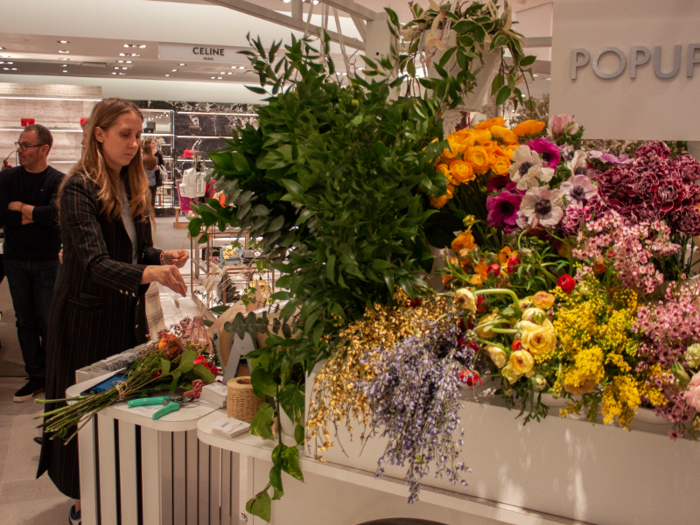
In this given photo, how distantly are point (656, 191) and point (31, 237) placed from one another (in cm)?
398

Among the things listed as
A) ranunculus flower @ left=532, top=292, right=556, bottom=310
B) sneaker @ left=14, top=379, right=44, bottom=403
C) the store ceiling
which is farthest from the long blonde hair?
the store ceiling

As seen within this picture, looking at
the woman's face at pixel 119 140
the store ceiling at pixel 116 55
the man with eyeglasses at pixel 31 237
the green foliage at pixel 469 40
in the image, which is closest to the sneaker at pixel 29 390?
the man with eyeglasses at pixel 31 237

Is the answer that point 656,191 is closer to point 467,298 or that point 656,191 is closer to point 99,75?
point 467,298

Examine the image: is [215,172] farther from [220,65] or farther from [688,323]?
[220,65]

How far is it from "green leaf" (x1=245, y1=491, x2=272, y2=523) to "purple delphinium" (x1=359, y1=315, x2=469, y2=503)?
448 mm

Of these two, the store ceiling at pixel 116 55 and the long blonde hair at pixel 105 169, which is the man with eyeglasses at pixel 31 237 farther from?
the store ceiling at pixel 116 55

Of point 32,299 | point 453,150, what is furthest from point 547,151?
point 32,299

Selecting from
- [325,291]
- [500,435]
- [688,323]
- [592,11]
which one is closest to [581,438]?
[500,435]

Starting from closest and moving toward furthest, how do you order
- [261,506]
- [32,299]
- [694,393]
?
[694,393], [261,506], [32,299]

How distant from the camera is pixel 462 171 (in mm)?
1100

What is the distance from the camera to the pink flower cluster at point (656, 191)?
3.05ft

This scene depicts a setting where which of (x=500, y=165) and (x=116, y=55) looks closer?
(x=500, y=165)

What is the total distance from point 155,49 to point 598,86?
815 centimetres

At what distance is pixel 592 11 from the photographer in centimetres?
133
